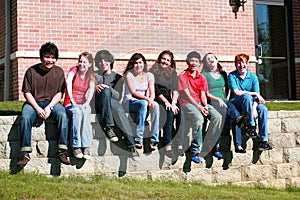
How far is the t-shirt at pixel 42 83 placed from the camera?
6.82 m

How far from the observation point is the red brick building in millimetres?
10617

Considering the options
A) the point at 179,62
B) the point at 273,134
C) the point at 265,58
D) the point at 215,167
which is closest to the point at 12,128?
the point at 215,167

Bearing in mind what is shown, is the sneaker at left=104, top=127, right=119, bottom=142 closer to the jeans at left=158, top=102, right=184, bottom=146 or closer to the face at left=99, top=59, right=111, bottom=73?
the jeans at left=158, top=102, right=184, bottom=146

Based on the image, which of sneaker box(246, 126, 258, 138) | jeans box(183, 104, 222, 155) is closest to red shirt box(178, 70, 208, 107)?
jeans box(183, 104, 222, 155)

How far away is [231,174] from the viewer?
26.4ft

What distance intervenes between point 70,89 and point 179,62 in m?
4.81

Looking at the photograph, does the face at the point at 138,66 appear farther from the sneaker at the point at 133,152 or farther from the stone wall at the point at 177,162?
the sneaker at the point at 133,152

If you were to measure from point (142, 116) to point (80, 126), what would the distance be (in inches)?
33.9

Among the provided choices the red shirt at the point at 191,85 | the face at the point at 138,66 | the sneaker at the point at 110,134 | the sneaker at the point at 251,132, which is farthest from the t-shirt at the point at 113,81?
the sneaker at the point at 251,132

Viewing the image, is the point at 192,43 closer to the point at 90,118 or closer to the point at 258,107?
the point at 258,107

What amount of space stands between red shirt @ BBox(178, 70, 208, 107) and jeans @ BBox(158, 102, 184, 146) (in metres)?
0.27

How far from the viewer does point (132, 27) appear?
11.3 metres

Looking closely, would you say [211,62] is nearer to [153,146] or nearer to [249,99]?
[249,99]

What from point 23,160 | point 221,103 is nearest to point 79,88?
point 23,160
